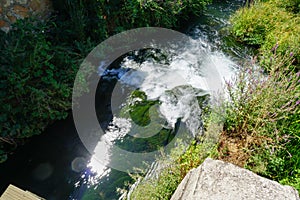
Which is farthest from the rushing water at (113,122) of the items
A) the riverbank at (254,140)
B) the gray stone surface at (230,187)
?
the gray stone surface at (230,187)

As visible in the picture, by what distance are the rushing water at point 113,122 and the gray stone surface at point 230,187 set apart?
1.54 meters

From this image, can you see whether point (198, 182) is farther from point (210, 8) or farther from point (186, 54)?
point (210, 8)

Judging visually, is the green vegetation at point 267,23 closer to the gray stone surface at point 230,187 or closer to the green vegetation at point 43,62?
the green vegetation at point 43,62

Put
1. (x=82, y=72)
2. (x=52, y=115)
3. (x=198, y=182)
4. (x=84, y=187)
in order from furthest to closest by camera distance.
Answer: (x=82, y=72), (x=52, y=115), (x=84, y=187), (x=198, y=182)

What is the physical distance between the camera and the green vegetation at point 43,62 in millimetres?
3219

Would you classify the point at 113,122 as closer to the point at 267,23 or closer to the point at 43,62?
the point at 43,62

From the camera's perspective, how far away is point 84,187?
312cm

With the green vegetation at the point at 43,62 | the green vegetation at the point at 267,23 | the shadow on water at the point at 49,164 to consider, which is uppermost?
the green vegetation at the point at 43,62

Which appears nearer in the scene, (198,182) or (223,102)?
(198,182)

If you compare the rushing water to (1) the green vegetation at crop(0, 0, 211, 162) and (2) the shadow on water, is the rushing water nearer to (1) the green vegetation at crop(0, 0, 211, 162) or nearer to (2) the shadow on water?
(2) the shadow on water

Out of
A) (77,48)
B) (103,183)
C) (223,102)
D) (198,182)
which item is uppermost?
(77,48)

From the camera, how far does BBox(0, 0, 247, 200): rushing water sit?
314cm

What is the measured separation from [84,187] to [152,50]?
126 inches

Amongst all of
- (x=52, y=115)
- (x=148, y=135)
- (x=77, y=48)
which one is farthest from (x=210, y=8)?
(x=52, y=115)
